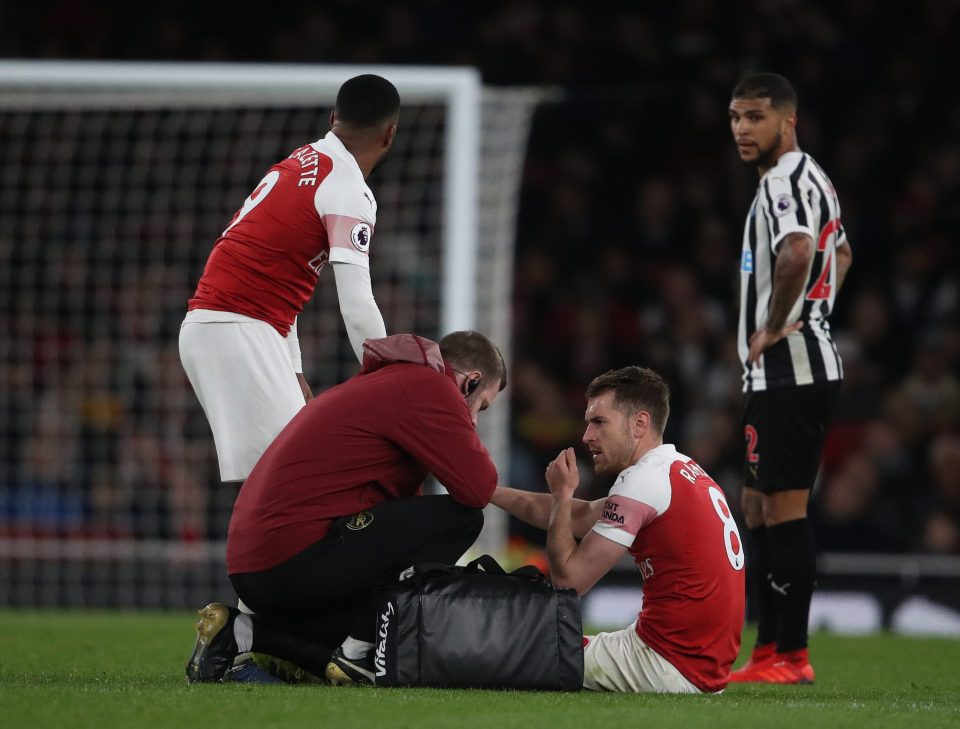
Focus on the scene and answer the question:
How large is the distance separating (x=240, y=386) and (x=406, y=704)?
1522 millimetres

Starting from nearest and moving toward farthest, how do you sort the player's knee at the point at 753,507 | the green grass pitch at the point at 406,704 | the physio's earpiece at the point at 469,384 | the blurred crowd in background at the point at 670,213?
the green grass pitch at the point at 406,704 < the physio's earpiece at the point at 469,384 < the player's knee at the point at 753,507 < the blurred crowd in background at the point at 670,213

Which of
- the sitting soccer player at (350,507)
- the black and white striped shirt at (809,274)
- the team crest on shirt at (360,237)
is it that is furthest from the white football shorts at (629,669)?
the team crest on shirt at (360,237)

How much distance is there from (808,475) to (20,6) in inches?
443

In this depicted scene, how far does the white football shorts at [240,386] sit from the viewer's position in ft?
15.4

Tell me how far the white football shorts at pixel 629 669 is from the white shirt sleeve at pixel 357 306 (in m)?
1.18

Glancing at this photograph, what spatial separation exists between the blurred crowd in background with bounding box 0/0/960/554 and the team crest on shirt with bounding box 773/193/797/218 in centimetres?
423

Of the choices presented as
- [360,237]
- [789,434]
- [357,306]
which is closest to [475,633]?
[357,306]

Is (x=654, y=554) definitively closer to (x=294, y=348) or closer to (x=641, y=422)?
(x=641, y=422)

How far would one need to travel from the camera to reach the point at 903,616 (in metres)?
8.34

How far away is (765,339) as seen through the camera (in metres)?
5.22

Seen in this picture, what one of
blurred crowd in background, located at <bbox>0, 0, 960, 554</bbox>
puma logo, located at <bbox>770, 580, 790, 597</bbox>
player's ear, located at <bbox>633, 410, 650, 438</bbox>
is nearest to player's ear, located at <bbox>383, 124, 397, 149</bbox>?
player's ear, located at <bbox>633, 410, 650, 438</bbox>

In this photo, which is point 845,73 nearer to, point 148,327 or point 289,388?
point 148,327

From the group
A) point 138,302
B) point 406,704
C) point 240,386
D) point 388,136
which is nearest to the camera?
point 406,704

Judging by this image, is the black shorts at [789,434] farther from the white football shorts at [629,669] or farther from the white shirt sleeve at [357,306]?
the white shirt sleeve at [357,306]
